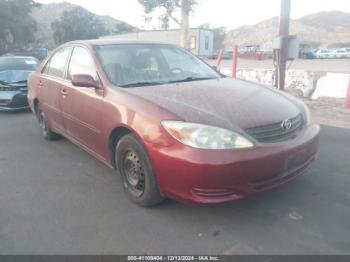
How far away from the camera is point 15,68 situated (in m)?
8.24

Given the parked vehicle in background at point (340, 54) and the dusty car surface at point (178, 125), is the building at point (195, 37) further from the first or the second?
the dusty car surface at point (178, 125)

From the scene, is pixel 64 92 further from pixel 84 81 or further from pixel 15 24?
pixel 15 24

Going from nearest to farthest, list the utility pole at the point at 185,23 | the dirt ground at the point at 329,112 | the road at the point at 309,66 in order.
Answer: the dirt ground at the point at 329,112
the road at the point at 309,66
the utility pole at the point at 185,23

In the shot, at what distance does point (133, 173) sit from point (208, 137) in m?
0.94

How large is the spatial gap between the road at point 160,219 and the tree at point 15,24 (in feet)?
146

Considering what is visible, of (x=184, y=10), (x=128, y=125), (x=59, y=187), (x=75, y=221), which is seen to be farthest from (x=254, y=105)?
(x=184, y=10)

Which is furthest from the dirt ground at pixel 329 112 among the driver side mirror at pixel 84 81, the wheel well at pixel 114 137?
the driver side mirror at pixel 84 81

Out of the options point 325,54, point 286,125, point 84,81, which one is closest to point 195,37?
point 325,54

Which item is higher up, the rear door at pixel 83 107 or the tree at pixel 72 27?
the tree at pixel 72 27

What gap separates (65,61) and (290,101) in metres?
2.93

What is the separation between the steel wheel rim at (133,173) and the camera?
3.18 meters

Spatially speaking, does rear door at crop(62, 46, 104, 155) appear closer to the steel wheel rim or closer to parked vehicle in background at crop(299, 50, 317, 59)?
the steel wheel rim

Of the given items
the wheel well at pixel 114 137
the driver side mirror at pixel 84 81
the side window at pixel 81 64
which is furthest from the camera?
the side window at pixel 81 64

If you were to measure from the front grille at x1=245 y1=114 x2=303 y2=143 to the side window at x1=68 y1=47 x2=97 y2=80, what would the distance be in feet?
6.02
